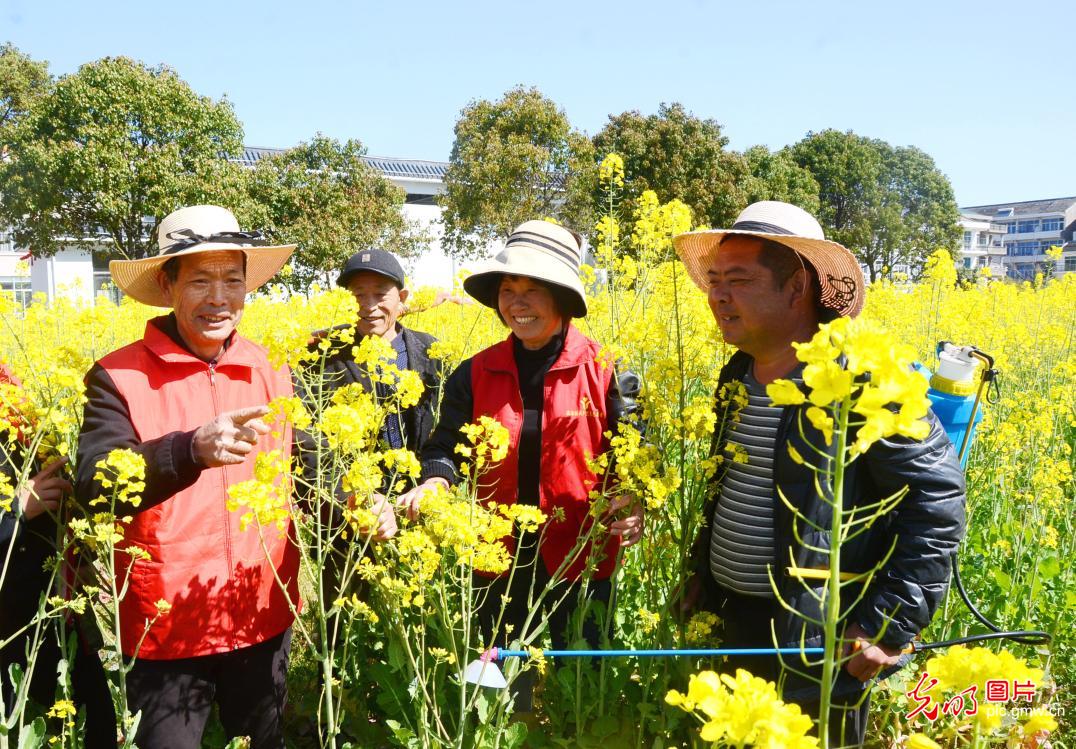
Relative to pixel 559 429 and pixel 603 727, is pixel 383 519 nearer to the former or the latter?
pixel 559 429

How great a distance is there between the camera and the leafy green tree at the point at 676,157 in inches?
875

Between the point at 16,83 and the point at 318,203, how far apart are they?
36.2 feet

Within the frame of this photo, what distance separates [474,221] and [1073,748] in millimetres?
17723

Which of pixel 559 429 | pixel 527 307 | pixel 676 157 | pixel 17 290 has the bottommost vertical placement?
pixel 559 429

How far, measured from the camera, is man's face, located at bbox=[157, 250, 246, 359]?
1.99 m

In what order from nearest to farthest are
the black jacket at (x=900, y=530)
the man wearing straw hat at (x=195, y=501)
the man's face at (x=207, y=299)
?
the black jacket at (x=900, y=530) < the man wearing straw hat at (x=195, y=501) < the man's face at (x=207, y=299)

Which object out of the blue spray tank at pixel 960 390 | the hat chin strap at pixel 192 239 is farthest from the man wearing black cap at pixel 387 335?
the blue spray tank at pixel 960 390

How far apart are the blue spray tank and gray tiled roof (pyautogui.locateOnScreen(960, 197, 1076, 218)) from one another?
95.2 m

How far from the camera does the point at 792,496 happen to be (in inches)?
69.3

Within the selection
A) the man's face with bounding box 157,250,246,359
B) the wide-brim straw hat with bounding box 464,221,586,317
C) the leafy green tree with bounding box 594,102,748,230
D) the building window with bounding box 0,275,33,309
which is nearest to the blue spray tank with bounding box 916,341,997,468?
the wide-brim straw hat with bounding box 464,221,586,317

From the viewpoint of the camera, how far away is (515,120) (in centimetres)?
1848

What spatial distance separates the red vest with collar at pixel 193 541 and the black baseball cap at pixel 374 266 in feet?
3.68

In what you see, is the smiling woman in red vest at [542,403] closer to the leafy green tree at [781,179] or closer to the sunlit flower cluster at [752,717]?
the sunlit flower cluster at [752,717]

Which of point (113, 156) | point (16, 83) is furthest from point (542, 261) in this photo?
point (16, 83)
